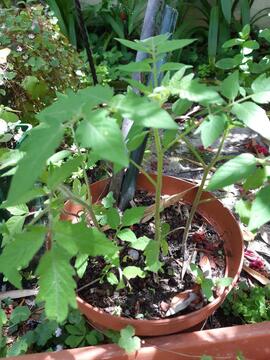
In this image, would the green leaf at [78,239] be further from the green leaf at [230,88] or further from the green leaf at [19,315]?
the green leaf at [19,315]

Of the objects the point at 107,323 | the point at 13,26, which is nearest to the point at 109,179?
the point at 107,323

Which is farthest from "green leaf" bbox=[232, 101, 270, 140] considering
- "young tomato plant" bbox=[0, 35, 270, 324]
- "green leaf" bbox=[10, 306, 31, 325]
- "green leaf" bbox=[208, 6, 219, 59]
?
"green leaf" bbox=[208, 6, 219, 59]

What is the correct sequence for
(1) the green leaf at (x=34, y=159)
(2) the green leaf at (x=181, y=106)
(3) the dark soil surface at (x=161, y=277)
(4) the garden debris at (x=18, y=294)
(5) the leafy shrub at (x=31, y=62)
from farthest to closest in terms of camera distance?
1. (5) the leafy shrub at (x=31, y=62)
2. (4) the garden debris at (x=18, y=294)
3. (3) the dark soil surface at (x=161, y=277)
4. (2) the green leaf at (x=181, y=106)
5. (1) the green leaf at (x=34, y=159)

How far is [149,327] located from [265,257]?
72 centimetres

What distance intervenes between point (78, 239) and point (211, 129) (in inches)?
13.3

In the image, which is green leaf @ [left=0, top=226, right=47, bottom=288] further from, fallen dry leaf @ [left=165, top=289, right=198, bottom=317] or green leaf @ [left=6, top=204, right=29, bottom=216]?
fallen dry leaf @ [left=165, top=289, right=198, bottom=317]

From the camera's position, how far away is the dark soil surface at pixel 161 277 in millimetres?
1228

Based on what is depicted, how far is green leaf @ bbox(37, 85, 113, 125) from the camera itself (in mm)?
708

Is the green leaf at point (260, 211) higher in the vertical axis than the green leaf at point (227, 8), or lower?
higher

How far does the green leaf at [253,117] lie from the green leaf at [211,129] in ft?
0.12

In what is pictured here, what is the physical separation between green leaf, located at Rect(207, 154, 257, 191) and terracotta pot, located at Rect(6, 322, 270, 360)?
519 millimetres

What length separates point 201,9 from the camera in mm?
3348

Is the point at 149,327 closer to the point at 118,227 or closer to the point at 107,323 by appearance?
the point at 107,323

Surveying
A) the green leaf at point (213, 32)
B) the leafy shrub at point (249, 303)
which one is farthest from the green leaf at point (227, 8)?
the leafy shrub at point (249, 303)
